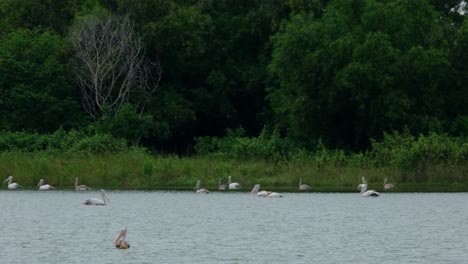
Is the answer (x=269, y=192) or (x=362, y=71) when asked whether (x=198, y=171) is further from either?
(x=362, y=71)

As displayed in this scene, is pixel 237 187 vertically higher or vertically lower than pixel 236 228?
higher

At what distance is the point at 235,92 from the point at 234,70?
1.71 meters

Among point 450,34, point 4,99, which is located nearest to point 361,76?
point 450,34

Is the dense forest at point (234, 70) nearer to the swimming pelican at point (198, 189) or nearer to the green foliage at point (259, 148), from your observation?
the green foliage at point (259, 148)

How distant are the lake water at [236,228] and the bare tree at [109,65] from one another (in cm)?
1770

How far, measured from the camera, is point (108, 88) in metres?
65.5

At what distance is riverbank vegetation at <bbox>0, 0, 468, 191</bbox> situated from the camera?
52.9m

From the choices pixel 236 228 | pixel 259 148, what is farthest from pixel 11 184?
pixel 236 228

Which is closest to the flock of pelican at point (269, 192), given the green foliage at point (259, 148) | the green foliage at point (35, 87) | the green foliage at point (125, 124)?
the green foliage at point (259, 148)

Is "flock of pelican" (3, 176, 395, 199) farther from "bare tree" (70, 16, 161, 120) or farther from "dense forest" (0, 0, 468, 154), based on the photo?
"bare tree" (70, 16, 161, 120)

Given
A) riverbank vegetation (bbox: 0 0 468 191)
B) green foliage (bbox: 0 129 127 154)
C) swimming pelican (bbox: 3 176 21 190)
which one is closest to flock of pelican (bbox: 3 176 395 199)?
swimming pelican (bbox: 3 176 21 190)

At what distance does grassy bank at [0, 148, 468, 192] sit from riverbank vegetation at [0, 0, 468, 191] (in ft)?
0.24

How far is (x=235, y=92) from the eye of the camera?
69.8 metres

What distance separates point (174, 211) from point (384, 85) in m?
22.0
